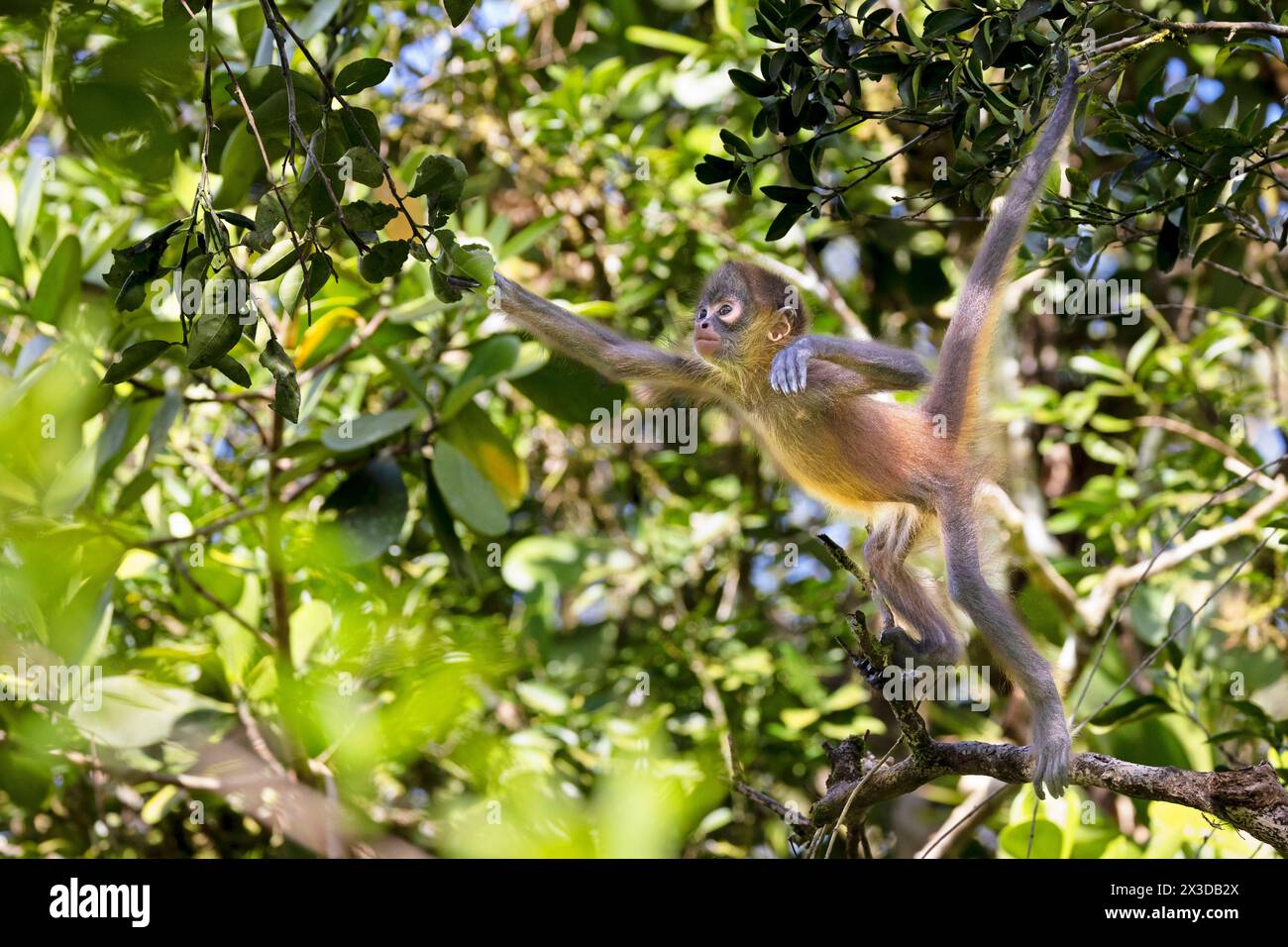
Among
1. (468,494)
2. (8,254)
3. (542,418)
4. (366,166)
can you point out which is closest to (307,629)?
(468,494)

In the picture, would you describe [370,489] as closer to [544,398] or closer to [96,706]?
[544,398]

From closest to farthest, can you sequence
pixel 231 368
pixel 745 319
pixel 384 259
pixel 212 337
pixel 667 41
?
1. pixel 212 337
2. pixel 231 368
3. pixel 384 259
4. pixel 745 319
5. pixel 667 41

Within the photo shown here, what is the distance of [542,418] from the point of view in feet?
21.4

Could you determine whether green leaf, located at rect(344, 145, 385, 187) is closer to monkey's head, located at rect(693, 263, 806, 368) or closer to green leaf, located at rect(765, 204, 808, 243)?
green leaf, located at rect(765, 204, 808, 243)

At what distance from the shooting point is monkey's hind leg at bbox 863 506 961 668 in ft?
12.4

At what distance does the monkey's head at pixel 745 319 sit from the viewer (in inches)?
167

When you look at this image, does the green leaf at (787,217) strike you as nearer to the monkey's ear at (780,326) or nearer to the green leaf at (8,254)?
the monkey's ear at (780,326)

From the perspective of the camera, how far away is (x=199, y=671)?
4.74 m

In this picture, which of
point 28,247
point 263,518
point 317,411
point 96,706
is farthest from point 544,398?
point 28,247

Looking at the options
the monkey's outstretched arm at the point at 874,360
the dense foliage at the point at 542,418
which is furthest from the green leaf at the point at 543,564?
the monkey's outstretched arm at the point at 874,360

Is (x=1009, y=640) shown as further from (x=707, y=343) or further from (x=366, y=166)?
(x=366, y=166)

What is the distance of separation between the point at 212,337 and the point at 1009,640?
2310 mm

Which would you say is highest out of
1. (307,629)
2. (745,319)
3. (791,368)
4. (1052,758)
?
(745,319)

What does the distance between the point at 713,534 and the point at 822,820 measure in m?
2.98
